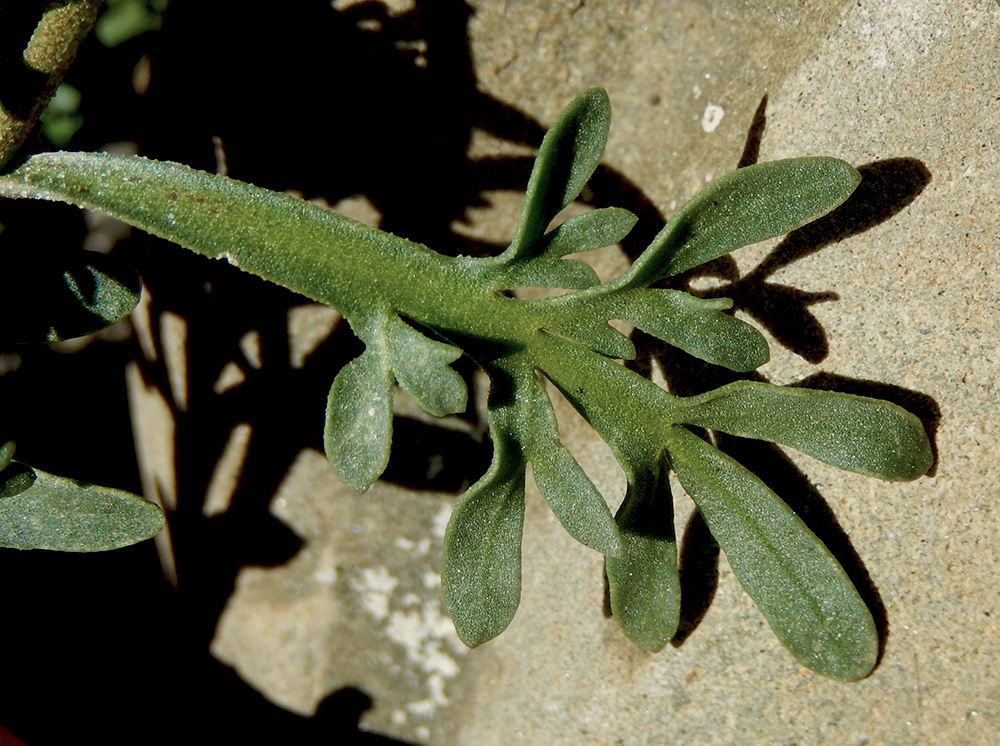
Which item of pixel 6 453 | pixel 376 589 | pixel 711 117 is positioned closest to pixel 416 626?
pixel 376 589

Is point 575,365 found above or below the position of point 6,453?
above

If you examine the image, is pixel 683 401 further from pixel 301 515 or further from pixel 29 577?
pixel 29 577

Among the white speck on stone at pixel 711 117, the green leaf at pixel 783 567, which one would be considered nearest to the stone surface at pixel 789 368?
the white speck on stone at pixel 711 117

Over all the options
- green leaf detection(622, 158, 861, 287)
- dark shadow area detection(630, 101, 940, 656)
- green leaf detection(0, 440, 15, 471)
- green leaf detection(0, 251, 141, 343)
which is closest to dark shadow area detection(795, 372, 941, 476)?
dark shadow area detection(630, 101, 940, 656)

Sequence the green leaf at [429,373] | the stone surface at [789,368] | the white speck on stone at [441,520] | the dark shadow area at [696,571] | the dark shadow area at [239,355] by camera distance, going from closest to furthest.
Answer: the green leaf at [429,373] < the stone surface at [789,368] < the dark shadow area at [696,571] < the dark shadow area at [239,355] < the white speck on stone at [441,520]

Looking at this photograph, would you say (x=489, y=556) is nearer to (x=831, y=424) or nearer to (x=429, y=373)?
(x=429, y=373)

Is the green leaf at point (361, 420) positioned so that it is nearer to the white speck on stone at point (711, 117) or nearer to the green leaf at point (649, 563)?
the green leaf at point (649, 563)

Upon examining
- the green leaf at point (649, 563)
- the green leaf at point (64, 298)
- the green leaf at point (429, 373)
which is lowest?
the green leaf at point (64, 298)

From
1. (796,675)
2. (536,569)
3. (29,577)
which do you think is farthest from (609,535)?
(29,577)
